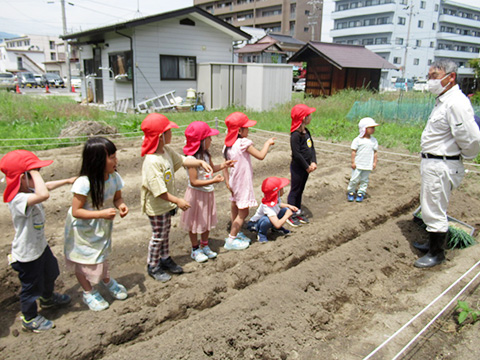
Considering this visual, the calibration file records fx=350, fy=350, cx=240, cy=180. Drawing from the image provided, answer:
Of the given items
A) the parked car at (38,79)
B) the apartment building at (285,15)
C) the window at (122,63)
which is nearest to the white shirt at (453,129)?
the window at (122,63)

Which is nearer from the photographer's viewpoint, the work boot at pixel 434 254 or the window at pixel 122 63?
the work boot at pixel 434 254

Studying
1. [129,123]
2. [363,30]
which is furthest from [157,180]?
[363,30]

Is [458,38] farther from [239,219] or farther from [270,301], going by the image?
[270,301]

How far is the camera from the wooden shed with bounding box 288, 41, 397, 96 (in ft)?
64.8

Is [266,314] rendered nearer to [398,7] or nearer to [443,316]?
[443,316]

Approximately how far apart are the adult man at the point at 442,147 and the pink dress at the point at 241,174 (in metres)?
2.01

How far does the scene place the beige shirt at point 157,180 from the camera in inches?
127

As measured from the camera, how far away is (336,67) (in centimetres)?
1989

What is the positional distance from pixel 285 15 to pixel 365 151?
55.6 metres

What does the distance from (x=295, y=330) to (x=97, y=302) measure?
175 cm

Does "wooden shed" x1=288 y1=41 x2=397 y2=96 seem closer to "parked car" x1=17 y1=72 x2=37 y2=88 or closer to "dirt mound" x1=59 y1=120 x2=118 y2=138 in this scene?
"dirt mound" x1=59 y1=120 x2=118 y2=138

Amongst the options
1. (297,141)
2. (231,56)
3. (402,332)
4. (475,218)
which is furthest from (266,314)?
(231,56)

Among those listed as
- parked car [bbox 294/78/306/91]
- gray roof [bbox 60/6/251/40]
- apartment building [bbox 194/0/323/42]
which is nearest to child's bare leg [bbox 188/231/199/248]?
gray roof [bbox 60/6/251/40]

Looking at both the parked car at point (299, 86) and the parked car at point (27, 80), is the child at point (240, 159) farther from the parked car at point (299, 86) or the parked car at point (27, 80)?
the parked car at point (27, 80)
